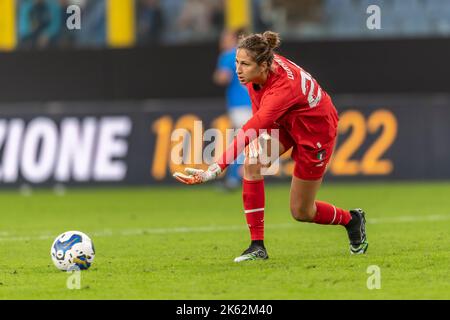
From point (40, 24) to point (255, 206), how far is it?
459 inches

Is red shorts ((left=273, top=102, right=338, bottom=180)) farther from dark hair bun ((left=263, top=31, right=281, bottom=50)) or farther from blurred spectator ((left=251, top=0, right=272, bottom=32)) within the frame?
blurred spectator ((left=251, top=0, right=272, bottom=32))

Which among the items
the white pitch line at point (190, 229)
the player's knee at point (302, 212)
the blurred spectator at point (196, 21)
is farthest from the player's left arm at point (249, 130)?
the blurred spectator at point (196, 21)

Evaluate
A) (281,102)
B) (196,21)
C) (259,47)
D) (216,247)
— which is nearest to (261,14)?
(196,21)

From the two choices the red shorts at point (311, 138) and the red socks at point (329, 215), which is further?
the red socks at point (329, 215)

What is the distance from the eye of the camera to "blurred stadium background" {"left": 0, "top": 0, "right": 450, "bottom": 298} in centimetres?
1672

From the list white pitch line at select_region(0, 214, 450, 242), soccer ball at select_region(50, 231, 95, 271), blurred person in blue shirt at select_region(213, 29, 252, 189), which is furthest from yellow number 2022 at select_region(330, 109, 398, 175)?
soccer ball at select_region(50, 231, 95, 271)

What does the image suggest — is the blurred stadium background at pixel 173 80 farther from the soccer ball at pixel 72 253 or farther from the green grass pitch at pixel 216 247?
the soccer ball at pixel 72 253

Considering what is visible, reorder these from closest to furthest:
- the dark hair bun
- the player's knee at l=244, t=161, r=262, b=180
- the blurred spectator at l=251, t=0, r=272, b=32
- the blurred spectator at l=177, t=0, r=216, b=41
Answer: the dark hair bun
the player's knee at l=244, t=161, r=262, b=180
the blurred spectator at l=251, t=0, r=272, b=32
the blurred spectator at l=177, t=0, r=216, b=41

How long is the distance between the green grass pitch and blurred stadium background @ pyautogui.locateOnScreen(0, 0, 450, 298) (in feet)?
0.43

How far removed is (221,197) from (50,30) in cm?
536

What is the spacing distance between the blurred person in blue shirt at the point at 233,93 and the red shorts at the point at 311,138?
22.8ft

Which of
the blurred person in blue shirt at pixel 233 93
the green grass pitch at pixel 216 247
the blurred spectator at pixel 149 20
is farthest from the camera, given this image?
the blurred spectator at pixel 149 20

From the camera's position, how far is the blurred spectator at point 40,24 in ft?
64.6

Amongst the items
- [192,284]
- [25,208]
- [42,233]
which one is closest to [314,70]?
[25,208]
